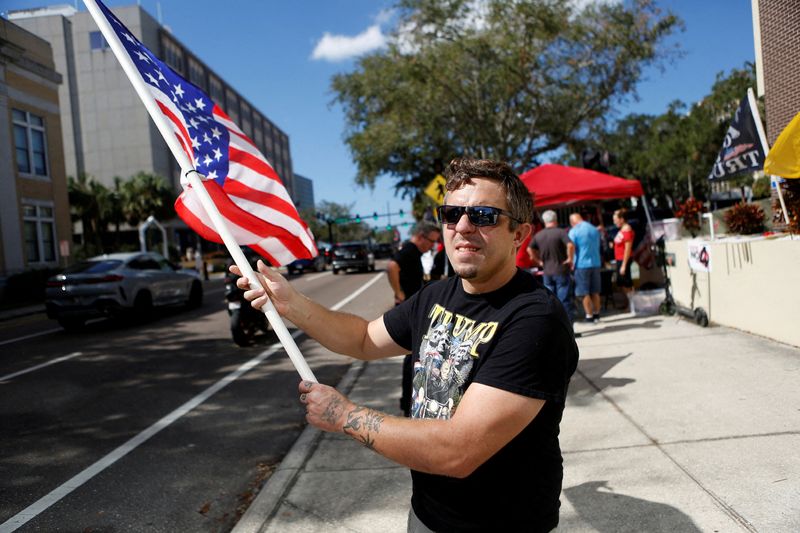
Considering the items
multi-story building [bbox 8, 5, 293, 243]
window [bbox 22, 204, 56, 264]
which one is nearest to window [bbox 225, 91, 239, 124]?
multi-story building [bbox 8, 5, 293, 243]

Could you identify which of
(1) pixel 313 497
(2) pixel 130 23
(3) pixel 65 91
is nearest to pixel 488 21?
(1) pixel 313 497

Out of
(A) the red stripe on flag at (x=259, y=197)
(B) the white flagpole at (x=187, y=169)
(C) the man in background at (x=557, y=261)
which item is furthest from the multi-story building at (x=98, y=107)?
(B) the white flagpole at (x=187, y=169)

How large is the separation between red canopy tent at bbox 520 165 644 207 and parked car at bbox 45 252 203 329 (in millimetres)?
8609

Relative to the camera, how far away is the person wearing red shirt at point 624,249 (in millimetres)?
10156

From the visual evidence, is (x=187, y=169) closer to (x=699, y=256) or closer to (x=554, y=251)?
(x=554, y=251)

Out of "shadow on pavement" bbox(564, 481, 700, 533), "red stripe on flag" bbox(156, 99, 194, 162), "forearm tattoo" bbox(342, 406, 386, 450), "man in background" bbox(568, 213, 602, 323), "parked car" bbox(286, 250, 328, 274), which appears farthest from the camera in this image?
"parked car" bbox(286, 250, 328, 274)

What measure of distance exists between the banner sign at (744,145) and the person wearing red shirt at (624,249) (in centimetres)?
181

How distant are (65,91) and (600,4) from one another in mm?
54750

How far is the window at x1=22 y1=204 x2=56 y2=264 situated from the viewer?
27.7m

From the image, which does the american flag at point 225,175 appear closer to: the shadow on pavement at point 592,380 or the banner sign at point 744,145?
the shadow on pavement at point 592,380

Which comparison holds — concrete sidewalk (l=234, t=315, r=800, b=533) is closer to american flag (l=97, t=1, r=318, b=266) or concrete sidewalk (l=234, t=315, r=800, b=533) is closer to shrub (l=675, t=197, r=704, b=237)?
american flag (l=97, t=1, r=318, b=266)

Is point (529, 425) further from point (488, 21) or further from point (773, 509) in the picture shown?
point (488, 21)

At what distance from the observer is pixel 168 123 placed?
2.67 meters

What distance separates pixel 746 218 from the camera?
8.00 m
